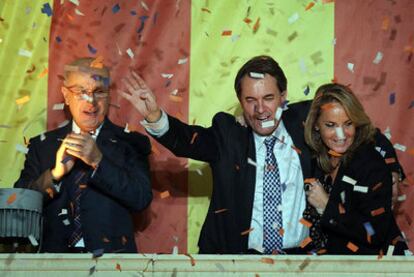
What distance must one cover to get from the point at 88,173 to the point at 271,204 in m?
0.73

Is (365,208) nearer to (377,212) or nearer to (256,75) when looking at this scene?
(377,212)

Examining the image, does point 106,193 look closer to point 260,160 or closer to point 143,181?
point 143,181

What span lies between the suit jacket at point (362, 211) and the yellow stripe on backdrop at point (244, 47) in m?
0.82

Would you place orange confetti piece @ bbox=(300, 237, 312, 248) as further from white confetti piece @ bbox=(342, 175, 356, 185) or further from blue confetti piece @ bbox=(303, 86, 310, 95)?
blue confetti piece @ bbox=(303, 86, 310, 95)

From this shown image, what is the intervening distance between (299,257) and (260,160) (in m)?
0.89

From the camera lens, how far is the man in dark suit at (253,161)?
3326 mm

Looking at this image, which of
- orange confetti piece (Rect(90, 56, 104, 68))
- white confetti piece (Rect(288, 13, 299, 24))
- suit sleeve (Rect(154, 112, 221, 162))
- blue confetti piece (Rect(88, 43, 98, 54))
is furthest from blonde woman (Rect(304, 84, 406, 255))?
blue confetti piece (Rect(88, 43, 98, 54))

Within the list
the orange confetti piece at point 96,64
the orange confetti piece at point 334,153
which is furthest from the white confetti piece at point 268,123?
the orange confetti piece at point 96,64

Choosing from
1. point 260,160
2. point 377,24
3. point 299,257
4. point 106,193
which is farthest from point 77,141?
point 377,24

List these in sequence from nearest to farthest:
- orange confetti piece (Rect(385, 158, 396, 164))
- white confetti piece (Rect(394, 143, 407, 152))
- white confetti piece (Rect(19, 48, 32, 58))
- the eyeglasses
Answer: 1. orange confetti piece (Rect(385, 158, 396, 164))
2. the eyeglasses
3. white confetti piece (Rect(394, 143, 407, 152))
4. white confetti piece (Rect(19, 48, 32, 58))

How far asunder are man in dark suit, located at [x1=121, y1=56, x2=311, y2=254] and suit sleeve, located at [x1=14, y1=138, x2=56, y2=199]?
453 millimetres

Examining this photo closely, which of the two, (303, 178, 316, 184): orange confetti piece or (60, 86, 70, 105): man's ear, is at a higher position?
(60, 86, 70, 105): man's ear

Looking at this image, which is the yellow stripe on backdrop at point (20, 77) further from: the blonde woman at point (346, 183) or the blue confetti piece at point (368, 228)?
the blue confetti piece at point (368, 228)

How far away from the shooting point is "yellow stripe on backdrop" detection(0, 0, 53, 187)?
4.01 m
